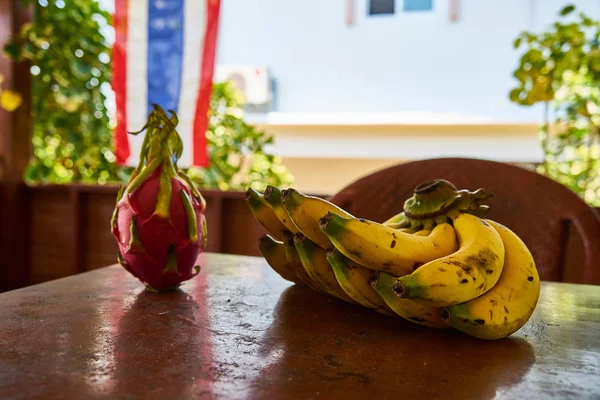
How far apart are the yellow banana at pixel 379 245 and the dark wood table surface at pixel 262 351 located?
0.32 feet

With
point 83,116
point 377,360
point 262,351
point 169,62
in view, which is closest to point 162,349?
point 262,351

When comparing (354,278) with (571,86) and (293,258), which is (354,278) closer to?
(293,258)

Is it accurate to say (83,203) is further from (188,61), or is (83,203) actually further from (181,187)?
(181,187)

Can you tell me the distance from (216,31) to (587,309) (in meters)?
2.18

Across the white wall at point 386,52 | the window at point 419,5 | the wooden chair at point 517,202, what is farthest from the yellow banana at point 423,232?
the window at point 419,5

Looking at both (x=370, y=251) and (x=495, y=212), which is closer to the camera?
(x=370, y=251)

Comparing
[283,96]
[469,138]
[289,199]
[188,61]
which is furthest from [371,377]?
[283,96]

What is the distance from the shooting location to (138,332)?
0.71 meters

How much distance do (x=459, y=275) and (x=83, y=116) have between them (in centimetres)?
285

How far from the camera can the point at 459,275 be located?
0.66 m

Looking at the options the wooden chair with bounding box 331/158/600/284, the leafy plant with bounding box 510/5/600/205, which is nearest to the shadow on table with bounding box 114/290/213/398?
the wooden chair with bounding box 331/158/600/284

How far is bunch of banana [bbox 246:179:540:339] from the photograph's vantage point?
660mm

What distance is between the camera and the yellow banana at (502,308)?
674 millimetres

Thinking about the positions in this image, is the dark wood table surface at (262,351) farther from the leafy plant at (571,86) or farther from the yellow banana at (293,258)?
the leafy plant at (571,86)
